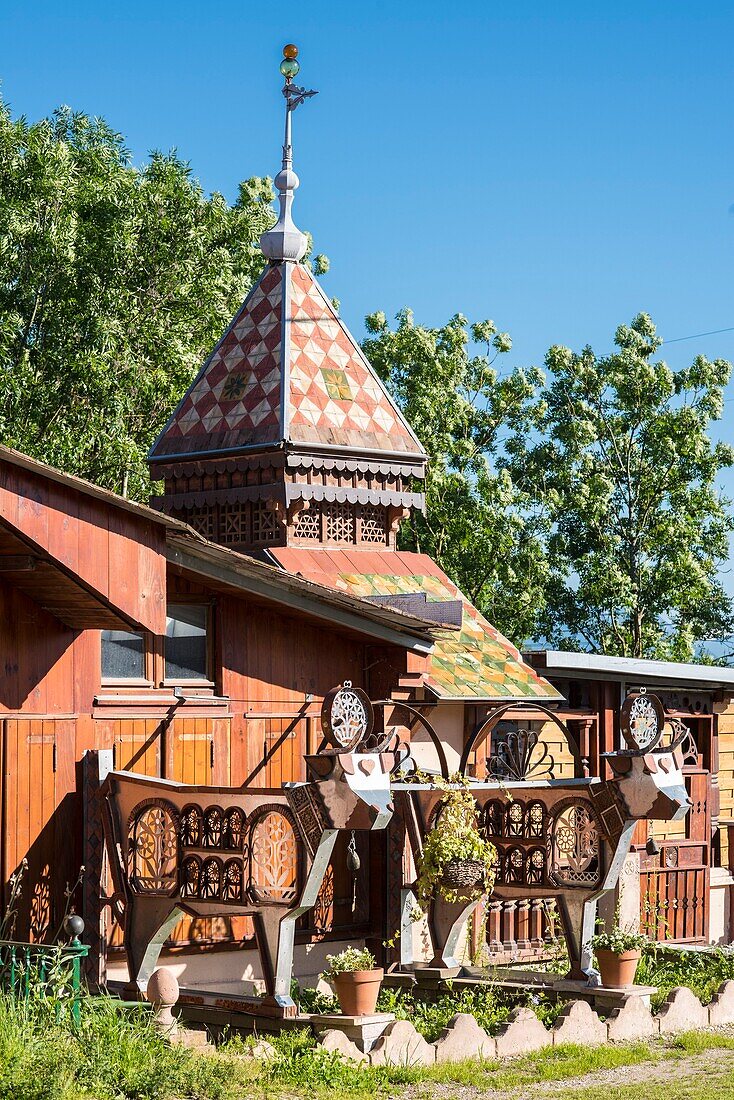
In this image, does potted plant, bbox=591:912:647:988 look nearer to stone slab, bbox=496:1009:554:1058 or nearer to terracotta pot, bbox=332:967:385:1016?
stone slab, bbox=496:1009:554:1058

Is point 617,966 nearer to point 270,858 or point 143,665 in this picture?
point 270,858

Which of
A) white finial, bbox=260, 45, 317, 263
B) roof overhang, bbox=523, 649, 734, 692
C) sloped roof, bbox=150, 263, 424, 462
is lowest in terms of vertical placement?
roof overhang, bbox=523, 649, 734, 692

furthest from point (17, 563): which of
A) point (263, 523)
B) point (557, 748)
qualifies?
point (557, 748)

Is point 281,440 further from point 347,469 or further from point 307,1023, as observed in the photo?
point 307,1023

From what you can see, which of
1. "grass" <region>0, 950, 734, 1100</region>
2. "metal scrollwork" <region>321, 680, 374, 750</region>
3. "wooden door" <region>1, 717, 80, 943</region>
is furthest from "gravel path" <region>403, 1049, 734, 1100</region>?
"wooden door" <region>1, 717, 80, 943</region>

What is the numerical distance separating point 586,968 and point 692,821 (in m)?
5.78

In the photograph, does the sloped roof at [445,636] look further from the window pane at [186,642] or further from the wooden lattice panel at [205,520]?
the window pane at [186,642]

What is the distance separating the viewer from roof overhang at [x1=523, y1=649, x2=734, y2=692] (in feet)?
50.3

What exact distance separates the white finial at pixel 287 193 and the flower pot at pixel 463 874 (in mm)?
8158

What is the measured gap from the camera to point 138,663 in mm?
12180

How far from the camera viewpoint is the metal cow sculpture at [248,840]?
10211 mm

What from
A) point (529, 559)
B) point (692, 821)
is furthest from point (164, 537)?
point (529, 559)

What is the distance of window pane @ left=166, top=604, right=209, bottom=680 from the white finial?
20.9 feet

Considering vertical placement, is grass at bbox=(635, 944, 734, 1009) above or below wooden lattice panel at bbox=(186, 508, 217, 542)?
below
